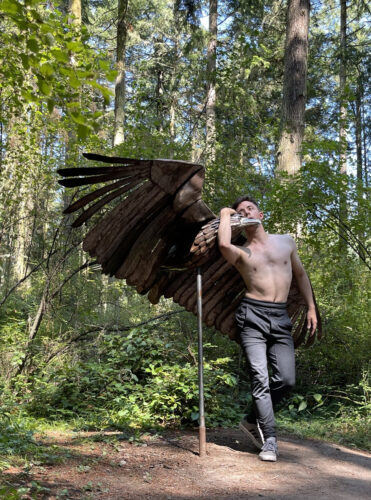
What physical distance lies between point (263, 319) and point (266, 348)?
0.25 metres

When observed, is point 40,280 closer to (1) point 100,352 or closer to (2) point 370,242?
(1) point 100,352

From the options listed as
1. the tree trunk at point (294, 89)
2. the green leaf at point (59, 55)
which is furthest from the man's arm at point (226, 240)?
→ the tree trunk at point (294, 89)

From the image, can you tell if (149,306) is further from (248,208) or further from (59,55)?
(59,55)

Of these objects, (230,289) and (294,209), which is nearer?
(230,289)

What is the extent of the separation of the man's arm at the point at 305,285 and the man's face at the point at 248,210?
16.6 inches

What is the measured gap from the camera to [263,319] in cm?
418

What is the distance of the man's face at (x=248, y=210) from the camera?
173 inches

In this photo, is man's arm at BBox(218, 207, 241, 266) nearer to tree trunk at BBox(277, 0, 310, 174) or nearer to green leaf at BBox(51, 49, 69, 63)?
green leaf at BBox(51, 49, 69, 63)

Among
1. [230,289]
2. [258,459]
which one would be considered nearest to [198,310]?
[230,289]

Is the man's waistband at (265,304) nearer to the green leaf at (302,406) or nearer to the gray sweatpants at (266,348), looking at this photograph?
the gray sweatpants at (266,348)

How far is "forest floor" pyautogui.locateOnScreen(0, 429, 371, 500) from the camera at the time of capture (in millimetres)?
3113

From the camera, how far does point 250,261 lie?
421 centimetres

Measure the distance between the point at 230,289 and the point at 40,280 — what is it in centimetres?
476

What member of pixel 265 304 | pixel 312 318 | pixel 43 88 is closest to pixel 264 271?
pixel 265 304
